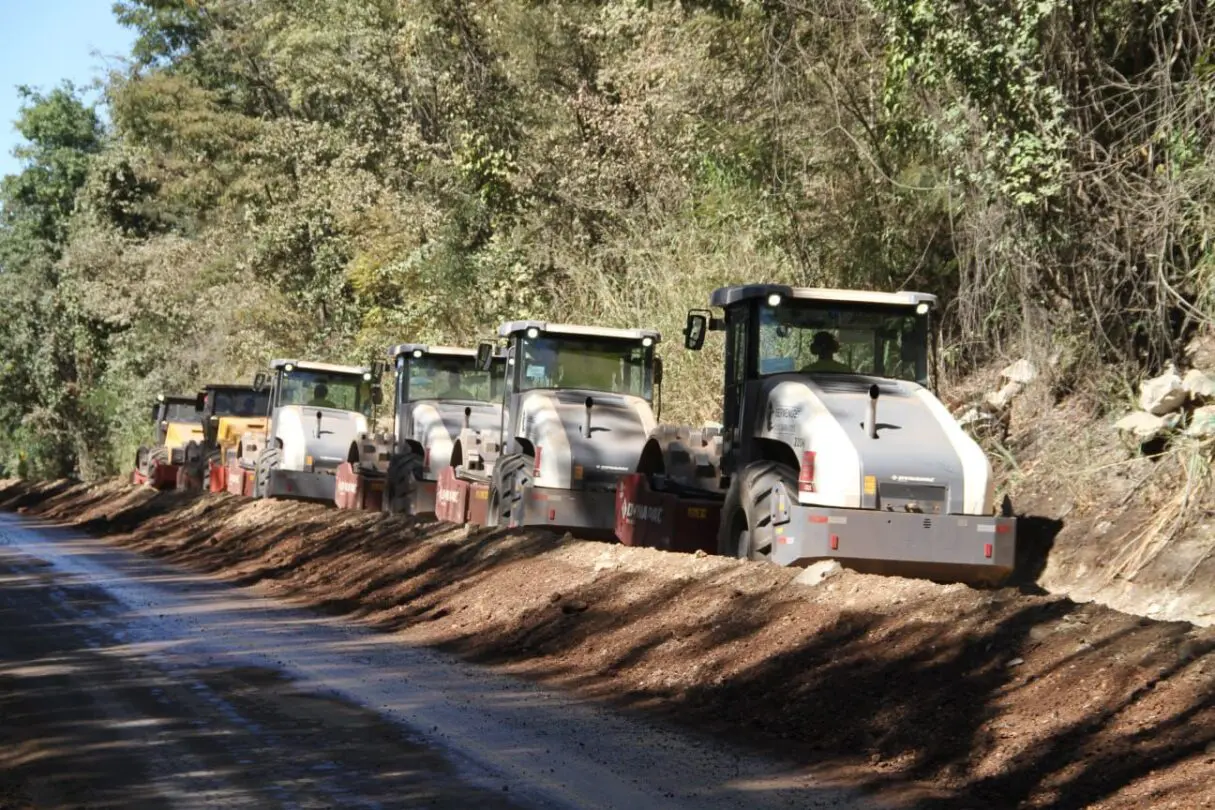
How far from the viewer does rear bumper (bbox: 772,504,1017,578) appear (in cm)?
1380

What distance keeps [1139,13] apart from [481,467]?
403 inches

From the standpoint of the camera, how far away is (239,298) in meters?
49.4

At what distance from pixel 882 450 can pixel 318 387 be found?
18.4 metres

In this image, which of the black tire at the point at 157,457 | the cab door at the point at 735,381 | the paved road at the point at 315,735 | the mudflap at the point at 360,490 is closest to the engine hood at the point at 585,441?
the cab door at the point at 735,381

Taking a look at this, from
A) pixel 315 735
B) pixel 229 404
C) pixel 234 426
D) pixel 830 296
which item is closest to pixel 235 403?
pixel 229 404

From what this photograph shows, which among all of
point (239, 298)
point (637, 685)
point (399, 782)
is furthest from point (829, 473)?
point (239, 298)

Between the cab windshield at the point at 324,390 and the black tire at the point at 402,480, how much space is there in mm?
5025

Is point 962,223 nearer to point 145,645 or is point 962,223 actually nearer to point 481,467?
point 481,467

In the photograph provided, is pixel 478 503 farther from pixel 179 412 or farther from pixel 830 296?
pixel 179 412

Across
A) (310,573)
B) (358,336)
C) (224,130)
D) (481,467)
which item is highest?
(224,130)

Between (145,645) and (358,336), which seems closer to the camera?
(145,645)

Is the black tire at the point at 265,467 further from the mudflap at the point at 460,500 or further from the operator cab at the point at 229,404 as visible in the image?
the operator cab at the point at 229,404

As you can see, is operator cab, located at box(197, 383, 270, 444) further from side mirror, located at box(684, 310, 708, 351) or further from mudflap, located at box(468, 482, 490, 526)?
side mirror, located at box(684, 310, 708, 351)

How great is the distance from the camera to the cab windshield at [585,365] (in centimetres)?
2017
